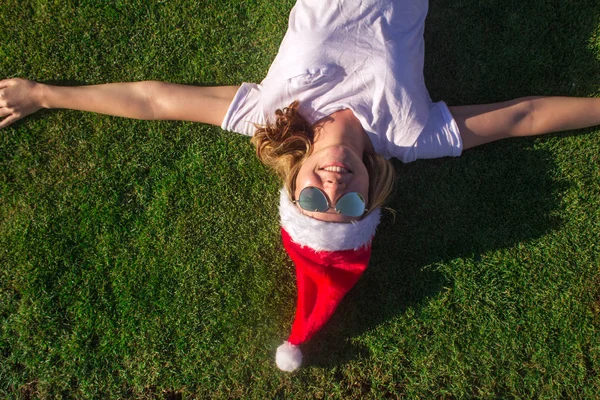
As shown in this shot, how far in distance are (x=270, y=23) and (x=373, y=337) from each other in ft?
10.6

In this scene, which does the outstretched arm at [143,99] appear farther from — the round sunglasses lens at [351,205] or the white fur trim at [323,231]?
the round sunglasses lens at [351,205]

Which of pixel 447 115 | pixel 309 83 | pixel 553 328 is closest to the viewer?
pixel 309 83

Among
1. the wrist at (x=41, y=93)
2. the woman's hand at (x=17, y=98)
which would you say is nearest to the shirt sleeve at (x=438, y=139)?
the wrist at (x=41, y=93)

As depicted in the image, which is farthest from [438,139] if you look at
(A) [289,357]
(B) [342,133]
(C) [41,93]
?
(C) [41,93]

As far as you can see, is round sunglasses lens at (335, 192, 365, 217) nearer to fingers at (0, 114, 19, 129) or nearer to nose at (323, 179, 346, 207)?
nose at (323, 179, 346, 207)

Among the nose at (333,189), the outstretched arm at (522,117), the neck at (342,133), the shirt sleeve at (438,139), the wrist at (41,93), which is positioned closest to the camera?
the nose at (333,189)

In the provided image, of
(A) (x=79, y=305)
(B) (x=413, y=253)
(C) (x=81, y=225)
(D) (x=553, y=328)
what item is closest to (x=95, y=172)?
(C) (x=81, y=225)

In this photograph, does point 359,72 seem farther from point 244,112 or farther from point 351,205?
point 351,205

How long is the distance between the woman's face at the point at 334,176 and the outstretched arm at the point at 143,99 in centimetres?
106

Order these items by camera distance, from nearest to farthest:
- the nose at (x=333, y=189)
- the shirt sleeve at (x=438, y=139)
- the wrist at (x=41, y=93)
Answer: the nose at (x=333, y=189)
the shirt sleeve at (x=438, y=139)
the wrist at (x=41, y=93)

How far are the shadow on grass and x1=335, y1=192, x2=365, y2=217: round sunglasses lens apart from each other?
113 centimetres

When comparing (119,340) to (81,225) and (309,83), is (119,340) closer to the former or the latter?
(81,225)

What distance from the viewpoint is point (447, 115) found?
3277 millimetres

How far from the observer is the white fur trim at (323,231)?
8.97ft
